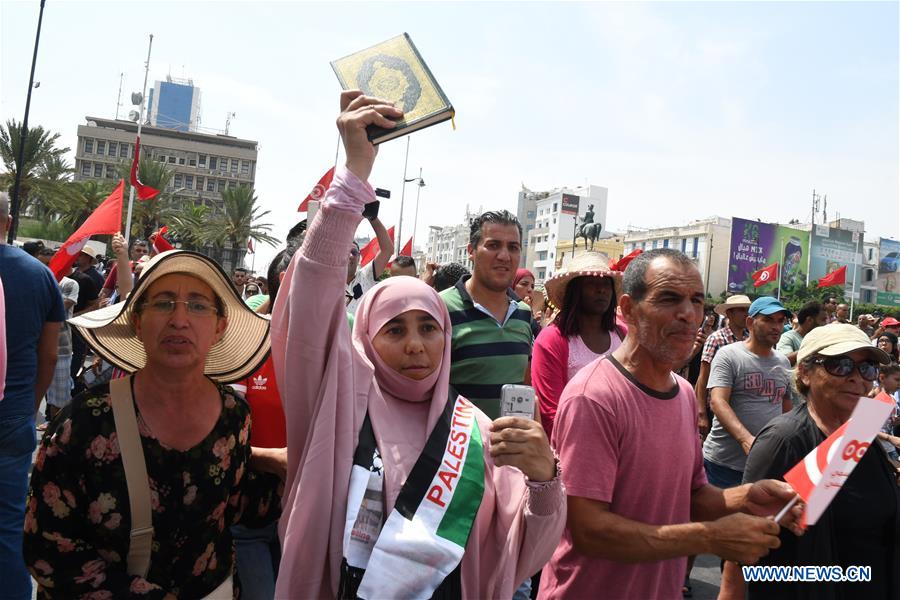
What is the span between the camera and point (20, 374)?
127 inches

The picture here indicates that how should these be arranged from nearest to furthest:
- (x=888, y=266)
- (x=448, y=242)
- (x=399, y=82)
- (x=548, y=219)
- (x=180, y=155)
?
(x=399, y=82)
(x=180, y=155)
(x=888, y=266)
(x=548, y=219)
(x=448, y=242)

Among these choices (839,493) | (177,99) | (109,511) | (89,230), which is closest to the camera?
(109,511)

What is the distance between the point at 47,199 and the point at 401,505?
124 ft

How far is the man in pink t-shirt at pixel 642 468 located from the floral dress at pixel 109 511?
1.11 metres

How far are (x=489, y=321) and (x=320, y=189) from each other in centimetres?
318

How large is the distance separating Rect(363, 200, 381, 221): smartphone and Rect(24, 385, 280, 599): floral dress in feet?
2.64

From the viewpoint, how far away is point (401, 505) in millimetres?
1812

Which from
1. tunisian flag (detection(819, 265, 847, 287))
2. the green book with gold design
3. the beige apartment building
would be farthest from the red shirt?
the beige apartment building

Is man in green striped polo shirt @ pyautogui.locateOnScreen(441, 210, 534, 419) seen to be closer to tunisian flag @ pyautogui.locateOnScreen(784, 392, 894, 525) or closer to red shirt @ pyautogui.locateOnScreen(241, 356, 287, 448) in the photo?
red shirt @ pyautogui.locateOnScreen(241, 356, 287, 448)

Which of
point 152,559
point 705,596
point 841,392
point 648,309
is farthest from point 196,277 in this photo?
point 705,596

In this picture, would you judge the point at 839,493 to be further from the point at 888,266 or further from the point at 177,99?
the point at 177,99

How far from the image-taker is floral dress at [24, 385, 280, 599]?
1.74 m

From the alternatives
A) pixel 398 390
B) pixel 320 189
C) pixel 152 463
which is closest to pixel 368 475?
pixel 398 390

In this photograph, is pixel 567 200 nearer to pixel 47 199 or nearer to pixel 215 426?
pixel 47 199
